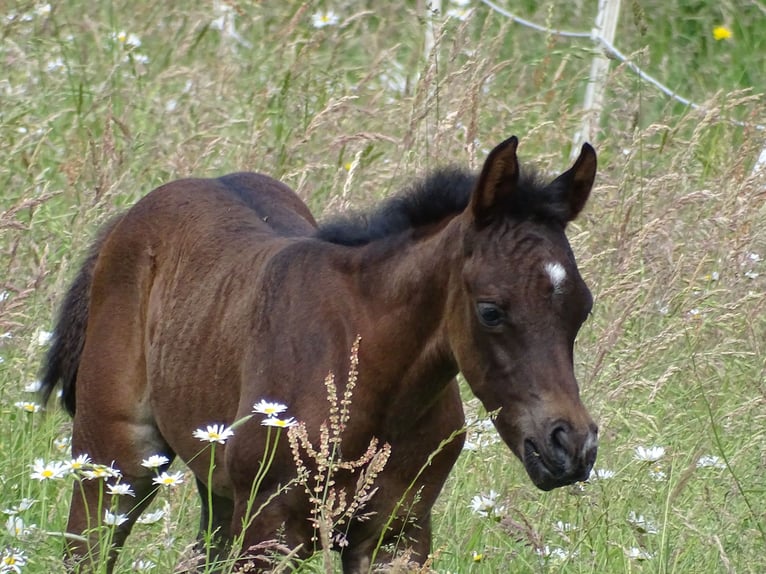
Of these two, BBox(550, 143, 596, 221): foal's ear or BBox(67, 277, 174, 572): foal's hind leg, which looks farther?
BBox(67, 277, 174, 572): foal's hind leg

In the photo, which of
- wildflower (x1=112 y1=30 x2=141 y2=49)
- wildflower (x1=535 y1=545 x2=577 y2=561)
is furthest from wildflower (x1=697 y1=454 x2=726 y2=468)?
wildflower (x1=112 y1=30 x2=141 y2=49)

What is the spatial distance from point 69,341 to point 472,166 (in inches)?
63.9

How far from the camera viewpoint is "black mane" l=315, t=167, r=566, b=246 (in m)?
3.12

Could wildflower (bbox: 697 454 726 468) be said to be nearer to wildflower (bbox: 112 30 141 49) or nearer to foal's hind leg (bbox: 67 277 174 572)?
foal's hind leg (bbox: 67 277 174 572)

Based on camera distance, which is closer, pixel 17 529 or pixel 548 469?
pixel 548 469

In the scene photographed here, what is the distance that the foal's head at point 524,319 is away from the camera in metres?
2.89

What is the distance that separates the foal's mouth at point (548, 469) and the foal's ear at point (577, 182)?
610 mm

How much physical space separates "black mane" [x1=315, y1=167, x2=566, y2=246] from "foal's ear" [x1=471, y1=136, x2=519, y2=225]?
3cm

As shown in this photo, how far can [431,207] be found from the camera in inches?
133

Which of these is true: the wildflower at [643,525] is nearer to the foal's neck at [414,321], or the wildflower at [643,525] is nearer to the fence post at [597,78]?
the foal's neck at [414,321]

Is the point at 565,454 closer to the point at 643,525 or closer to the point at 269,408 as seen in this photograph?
the point at 269,408

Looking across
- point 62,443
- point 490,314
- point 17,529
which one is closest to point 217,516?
point 62,443

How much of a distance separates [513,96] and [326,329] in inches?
168

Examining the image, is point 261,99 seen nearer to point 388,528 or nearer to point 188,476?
point 188,476
